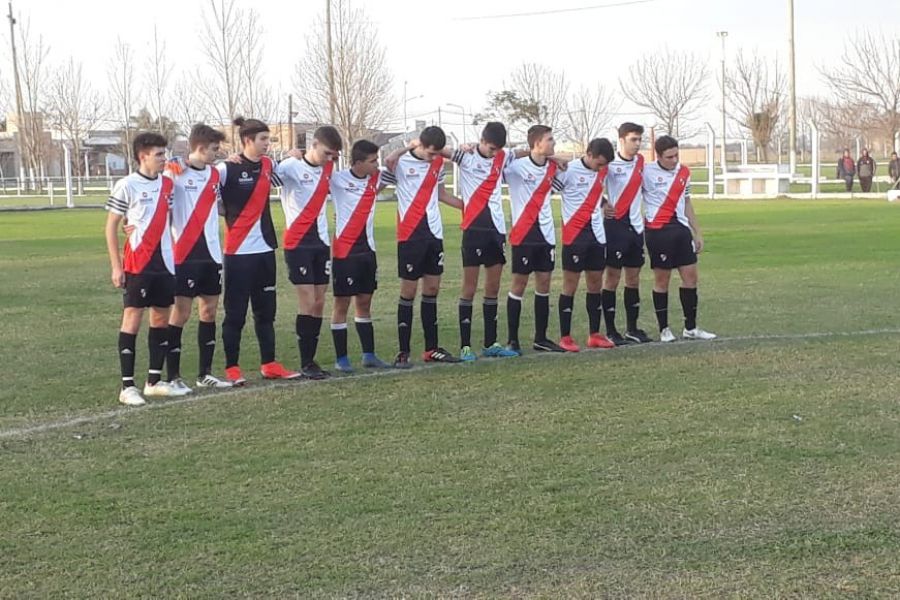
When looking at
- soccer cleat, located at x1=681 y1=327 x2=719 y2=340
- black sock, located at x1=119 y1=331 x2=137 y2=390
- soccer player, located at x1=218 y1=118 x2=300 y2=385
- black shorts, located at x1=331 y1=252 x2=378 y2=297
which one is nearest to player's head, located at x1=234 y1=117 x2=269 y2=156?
soccer player, located at x1=218 y1=118 x2=300 y2=385

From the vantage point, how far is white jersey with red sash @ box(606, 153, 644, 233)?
9.77 meters

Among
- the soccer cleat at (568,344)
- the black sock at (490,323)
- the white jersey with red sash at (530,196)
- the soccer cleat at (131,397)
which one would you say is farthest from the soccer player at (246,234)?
the soccer cleat at (568,344)

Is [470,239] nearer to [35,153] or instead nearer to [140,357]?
[140,357]

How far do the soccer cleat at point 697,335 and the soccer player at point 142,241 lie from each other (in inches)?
185

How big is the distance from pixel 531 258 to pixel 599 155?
1.09 metres

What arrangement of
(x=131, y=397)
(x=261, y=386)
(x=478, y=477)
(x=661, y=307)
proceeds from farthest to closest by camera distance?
(x=661, y=307) < (x=261, y=386) < (x=131, y=397) < (x=478, y=477)

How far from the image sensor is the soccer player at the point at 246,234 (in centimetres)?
812

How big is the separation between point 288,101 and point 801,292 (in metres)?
42.7

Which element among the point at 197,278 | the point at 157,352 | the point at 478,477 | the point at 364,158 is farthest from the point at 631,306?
the point at 478,477

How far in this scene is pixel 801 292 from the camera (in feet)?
42.9

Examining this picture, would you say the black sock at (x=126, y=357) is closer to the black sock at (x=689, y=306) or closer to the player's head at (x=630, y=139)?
the player's head at (x=630, y=139)

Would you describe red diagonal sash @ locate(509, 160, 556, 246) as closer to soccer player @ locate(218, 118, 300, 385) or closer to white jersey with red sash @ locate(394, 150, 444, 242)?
white jersey with red sash @ locate(394, 150, 444, 242)

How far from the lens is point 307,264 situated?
Answer: 331 inches

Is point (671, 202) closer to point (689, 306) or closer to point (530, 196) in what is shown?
point (689, 306)
